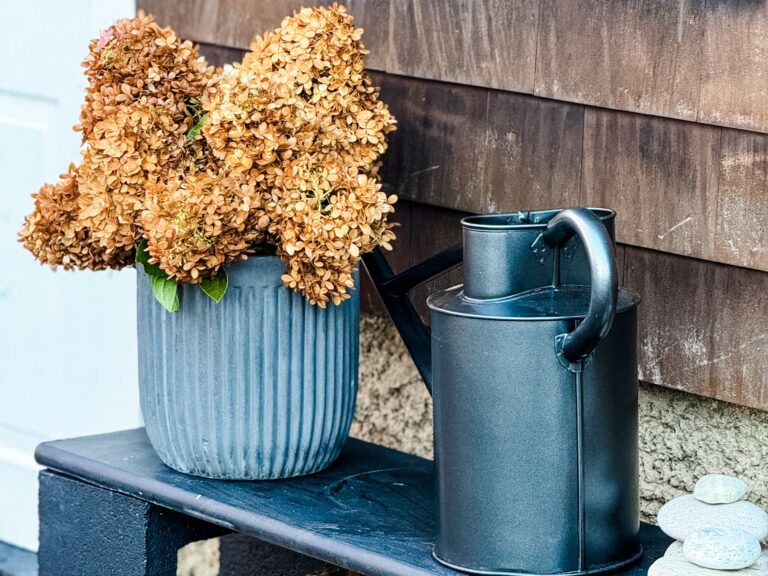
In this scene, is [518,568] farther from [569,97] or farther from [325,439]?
[569,97]

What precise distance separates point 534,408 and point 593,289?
0.15 metres

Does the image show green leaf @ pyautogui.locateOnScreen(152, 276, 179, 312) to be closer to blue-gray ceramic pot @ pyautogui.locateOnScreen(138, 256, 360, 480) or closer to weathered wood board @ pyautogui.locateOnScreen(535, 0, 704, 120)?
blue-gray ceramic pot @ pyautogui.locateOnScreen(138, 256, 360, 480)

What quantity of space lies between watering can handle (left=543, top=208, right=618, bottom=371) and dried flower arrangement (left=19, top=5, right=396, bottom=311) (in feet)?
1.03

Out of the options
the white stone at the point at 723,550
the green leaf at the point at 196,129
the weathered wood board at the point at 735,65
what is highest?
the weathered wood board at the point at 735,65

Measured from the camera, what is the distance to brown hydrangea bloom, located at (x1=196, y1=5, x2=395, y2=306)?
1.48m

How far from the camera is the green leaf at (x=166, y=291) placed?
1.55 metres

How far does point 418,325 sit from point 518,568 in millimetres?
455

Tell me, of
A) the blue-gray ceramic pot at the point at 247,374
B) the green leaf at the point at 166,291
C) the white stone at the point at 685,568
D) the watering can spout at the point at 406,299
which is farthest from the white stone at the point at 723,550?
the green leaf at the point at 166,291

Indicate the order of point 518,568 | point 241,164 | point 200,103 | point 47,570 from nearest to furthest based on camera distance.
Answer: point 518,568 < point 241,164 < point 200,103 < point 47,570

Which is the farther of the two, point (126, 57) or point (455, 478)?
point (126, 57)

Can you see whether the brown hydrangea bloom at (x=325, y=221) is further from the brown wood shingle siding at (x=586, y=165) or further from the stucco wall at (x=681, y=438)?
the stucco wall at (x=681, y=438)

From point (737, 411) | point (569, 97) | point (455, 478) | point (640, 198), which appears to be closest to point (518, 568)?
point (455, 478)

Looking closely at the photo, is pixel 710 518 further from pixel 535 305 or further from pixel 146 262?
pixel 146 262

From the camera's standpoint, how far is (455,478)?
4.44 ft
